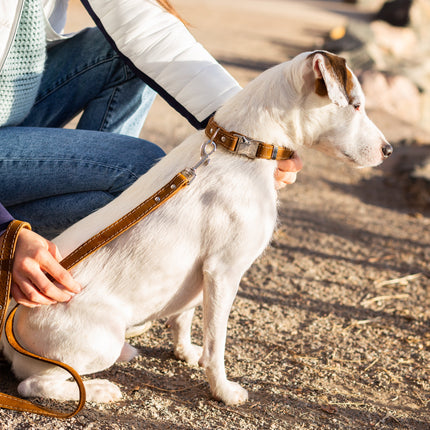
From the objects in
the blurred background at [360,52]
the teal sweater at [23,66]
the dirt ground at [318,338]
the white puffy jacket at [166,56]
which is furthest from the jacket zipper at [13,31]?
the blurred background at [360,52]

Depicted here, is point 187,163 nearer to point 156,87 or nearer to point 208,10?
point 156,87

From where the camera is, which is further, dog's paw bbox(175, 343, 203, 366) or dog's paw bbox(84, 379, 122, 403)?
dog's paw bbox(175, 343, 203, 366)

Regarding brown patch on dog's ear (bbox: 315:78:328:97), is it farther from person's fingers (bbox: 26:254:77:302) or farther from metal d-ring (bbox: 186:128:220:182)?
person's fingers (bbox: 26:254:77:302)

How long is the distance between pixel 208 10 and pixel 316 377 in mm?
16995

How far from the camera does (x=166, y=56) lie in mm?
2494

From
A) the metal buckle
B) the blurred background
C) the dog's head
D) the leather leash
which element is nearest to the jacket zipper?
the leather leash

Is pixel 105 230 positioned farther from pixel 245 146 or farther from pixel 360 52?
pixel 360 52

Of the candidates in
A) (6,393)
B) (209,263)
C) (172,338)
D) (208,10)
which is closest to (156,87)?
(209,263)

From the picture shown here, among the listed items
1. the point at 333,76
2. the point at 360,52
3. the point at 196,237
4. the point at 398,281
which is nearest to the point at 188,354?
the point at 196,237

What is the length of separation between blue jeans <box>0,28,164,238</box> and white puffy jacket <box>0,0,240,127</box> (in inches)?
12.1

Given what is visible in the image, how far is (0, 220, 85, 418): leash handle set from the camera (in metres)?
1.96

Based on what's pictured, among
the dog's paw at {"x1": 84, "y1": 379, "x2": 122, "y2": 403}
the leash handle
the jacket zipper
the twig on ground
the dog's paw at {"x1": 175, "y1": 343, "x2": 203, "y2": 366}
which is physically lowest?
the twig on ground

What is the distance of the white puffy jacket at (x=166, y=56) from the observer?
2.47 meters

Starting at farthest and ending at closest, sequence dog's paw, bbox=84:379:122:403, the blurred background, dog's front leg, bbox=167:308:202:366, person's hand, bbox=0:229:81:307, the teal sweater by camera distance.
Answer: the blurred background, dog's front leg, bbox=167:308:202:366, the teal sweater, dog's paw, bbox=84:379:122:403, person's hand, bbox=0:229:81:307
